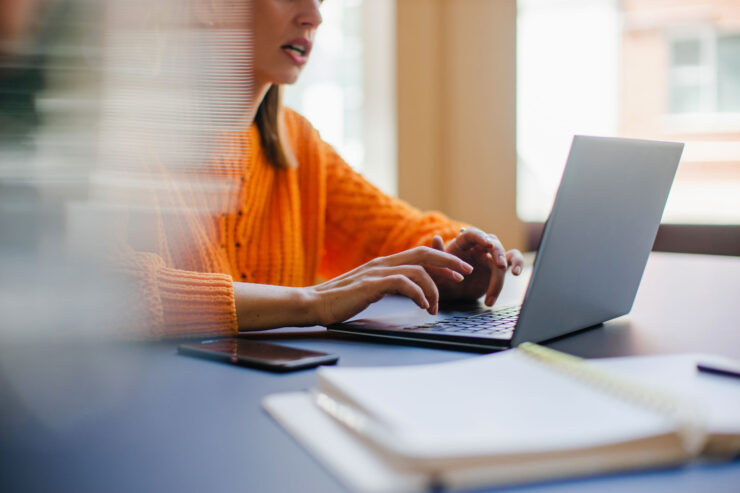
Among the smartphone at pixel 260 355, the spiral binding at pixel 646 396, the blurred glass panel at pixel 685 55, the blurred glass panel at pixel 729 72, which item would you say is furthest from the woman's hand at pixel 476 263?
the blurred glass panel at pixel 685 55

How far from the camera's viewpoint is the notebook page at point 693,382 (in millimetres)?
365

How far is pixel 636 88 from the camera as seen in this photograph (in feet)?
14.9

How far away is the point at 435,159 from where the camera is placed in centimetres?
278

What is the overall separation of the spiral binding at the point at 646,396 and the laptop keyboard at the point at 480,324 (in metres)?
0.20

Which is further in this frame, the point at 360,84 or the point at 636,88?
the point at 636,88

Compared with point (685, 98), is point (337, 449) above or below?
below

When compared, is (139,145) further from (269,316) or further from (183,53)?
(269,316)

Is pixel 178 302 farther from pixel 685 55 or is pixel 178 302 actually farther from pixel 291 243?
pixel 685 55

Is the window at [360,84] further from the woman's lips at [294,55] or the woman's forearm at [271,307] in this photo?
the woman's forearm at [271,307]

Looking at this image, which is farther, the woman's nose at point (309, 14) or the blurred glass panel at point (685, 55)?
the blurred glass panel at point (685, 55)

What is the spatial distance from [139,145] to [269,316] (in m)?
0.34

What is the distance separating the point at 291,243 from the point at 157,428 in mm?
877

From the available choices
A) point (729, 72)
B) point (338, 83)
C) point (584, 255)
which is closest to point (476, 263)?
point (584, 255)

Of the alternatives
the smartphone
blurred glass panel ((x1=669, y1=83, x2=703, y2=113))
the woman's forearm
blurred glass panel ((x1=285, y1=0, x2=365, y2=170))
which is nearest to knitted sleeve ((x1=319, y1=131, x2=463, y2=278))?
the woman's forearm
